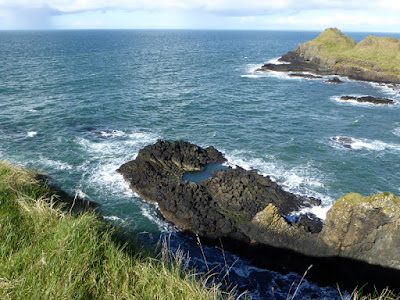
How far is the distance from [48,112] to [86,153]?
68.6 ft

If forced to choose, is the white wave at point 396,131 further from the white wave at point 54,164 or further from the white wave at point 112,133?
the white wave at point 54,164

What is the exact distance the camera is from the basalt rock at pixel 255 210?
2047 cm

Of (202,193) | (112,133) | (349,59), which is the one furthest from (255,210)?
(349,59)

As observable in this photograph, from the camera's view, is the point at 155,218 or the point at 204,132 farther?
the point at 204,132

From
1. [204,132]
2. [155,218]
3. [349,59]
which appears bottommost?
[155,218]

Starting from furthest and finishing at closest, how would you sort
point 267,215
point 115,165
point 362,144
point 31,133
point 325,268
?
point 31,133, point 362,144, point 115,165, point 267,215, point 325,268

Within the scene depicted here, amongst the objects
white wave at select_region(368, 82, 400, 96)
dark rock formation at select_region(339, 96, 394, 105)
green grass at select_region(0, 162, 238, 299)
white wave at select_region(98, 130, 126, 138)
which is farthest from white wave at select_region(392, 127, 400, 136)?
green grass at select_region(0, 162, 238, 299)

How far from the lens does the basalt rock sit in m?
20.5

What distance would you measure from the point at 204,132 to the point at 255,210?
2290 cm

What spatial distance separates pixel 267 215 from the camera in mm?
24609

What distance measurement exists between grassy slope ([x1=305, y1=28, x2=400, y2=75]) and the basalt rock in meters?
78.7

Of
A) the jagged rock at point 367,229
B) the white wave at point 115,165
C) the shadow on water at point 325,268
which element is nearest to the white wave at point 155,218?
the white wave at point 115,165

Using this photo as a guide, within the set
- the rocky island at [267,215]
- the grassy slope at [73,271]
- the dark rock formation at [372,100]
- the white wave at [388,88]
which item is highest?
the grassy slope at [73,271]

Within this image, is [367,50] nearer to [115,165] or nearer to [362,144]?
[362,144]
